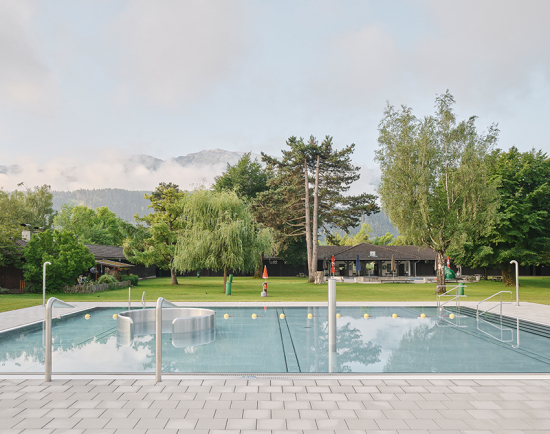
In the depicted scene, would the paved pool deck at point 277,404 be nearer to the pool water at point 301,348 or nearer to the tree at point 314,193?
the pool water at point 301,348

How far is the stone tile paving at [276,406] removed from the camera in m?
3.63

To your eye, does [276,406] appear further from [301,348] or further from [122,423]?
[301,348]

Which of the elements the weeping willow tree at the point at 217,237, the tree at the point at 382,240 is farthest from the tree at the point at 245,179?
the tree at the point at 382,240

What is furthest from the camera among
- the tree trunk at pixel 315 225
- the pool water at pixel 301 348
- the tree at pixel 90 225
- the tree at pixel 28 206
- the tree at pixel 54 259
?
the tree at pixel 90 225

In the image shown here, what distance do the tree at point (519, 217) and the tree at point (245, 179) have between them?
80.4 ft

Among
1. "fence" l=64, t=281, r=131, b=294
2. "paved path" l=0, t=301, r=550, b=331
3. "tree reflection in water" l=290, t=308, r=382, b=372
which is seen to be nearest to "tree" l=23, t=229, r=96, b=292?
"fence" l=64, t=281, r=131, b=294

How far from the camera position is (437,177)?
21719mm

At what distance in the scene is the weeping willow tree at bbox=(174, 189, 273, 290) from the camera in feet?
70.9

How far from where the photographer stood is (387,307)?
14688 millimetres

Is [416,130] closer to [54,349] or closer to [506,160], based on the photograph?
[506,160]

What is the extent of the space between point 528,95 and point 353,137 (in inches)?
685

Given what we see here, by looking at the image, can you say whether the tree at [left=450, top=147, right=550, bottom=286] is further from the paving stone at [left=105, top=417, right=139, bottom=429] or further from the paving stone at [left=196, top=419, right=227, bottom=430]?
the paving stone at [left=105, top=417, right=139, bottom=429]

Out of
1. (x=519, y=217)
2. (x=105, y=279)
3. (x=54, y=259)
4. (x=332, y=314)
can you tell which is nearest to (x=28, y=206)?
(x=105, y=279)

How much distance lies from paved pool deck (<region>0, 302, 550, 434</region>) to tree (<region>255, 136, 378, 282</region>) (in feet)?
92.5
